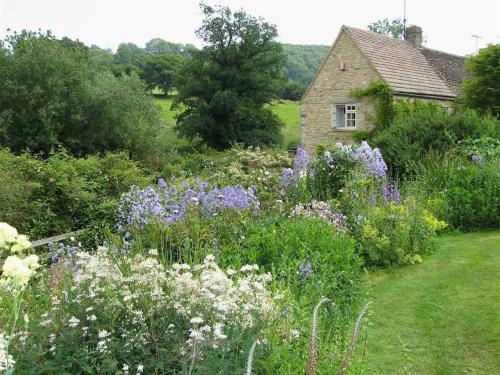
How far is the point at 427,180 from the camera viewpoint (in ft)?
31.3

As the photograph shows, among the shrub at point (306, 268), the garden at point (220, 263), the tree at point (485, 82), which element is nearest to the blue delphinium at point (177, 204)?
the garden at point (220, 263)

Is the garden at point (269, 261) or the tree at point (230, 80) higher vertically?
the tree at point (230, 80)

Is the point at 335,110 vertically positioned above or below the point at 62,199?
above

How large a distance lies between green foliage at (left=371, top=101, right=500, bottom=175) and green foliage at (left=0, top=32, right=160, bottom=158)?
12.4 m

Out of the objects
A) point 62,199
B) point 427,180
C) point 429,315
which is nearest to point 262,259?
point 429,315

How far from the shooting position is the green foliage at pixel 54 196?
382 inches

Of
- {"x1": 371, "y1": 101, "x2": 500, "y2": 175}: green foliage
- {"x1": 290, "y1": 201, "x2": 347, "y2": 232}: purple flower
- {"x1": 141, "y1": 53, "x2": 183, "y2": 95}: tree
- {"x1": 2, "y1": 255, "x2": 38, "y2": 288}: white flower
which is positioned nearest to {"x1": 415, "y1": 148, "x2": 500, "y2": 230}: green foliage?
{"x1": 371, "y1": 101, "x2": 500, "y2": 175}: green foliage

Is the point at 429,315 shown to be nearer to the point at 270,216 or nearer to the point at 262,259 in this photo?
the point at 262,259

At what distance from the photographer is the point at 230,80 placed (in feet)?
96.7

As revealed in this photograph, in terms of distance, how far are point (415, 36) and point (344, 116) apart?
7073 millimetres

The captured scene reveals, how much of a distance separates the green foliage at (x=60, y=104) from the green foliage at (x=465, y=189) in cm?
1460

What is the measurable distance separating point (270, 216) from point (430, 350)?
2.88 meters

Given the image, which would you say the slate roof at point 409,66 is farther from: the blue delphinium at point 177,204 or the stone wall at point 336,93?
the blue delphinium at point 177,204

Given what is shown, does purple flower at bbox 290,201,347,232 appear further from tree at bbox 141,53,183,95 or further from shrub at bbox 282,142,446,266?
tree at bbox 141,53,183,95
